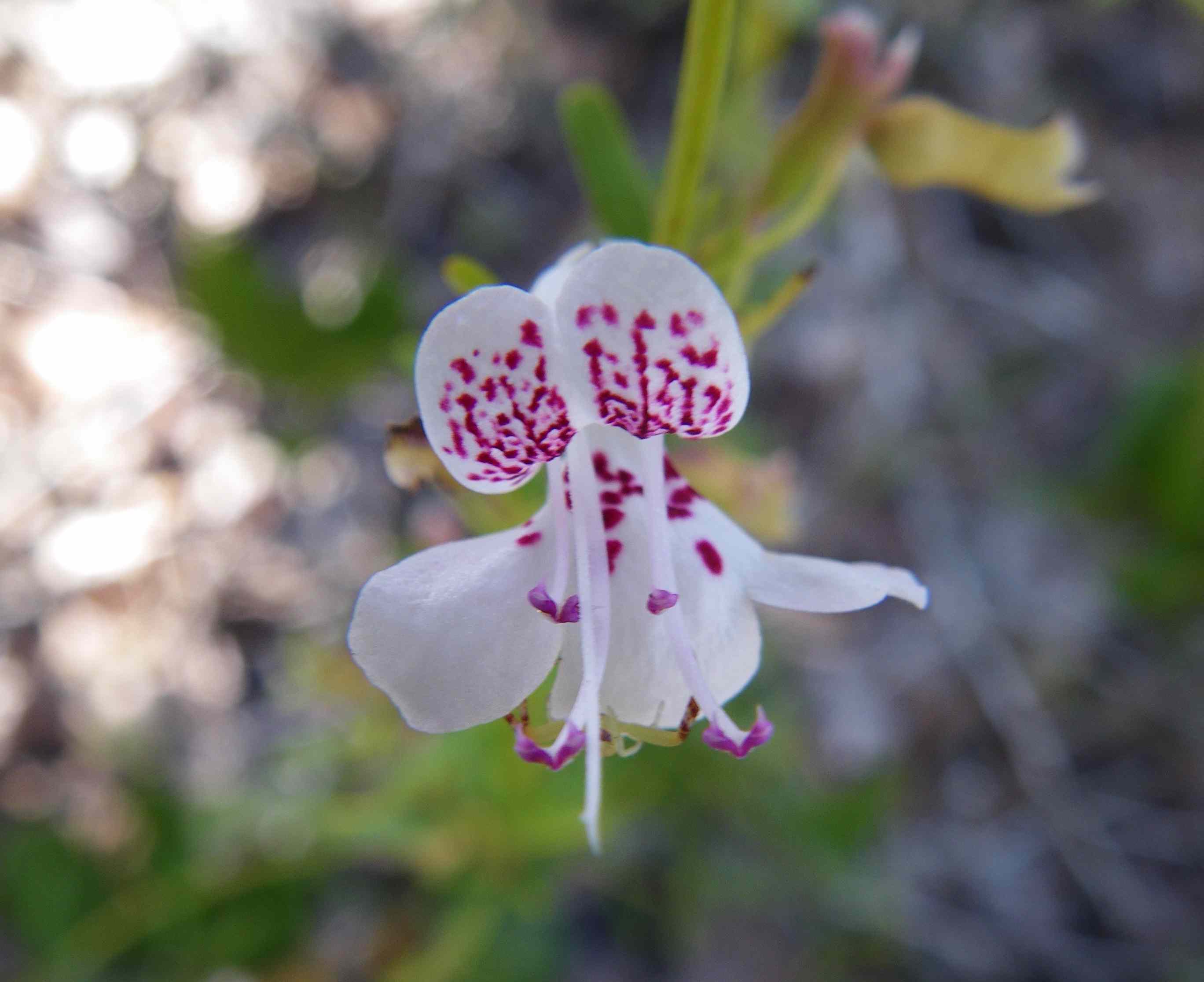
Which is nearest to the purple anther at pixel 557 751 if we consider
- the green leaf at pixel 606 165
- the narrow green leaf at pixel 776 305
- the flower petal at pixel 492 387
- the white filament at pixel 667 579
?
the white filament at pixel 667 579

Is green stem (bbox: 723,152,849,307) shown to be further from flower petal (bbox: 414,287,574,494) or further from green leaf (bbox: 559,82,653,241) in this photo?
flower petal (bbox: 414,287,574,494)

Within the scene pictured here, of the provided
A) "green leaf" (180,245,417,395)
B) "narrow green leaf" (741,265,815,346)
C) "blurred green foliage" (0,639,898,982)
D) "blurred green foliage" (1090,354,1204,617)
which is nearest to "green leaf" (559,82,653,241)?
"narrow green leaf" (741,265,815,346)

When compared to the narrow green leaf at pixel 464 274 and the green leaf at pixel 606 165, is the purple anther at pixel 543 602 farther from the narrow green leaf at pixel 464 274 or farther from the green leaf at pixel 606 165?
the green leaf at pixel 606 165

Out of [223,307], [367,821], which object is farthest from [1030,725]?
[223,307]

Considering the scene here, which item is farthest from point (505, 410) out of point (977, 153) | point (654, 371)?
point (977, 153)

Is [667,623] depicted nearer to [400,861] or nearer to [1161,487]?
[400,861]
